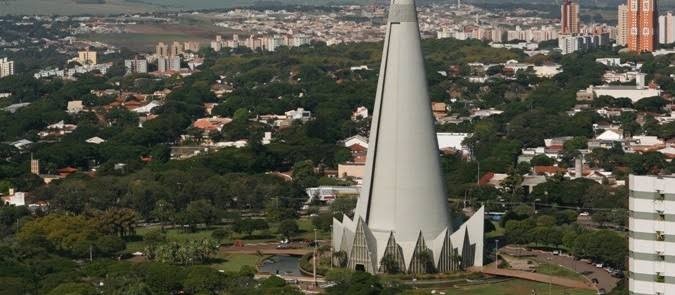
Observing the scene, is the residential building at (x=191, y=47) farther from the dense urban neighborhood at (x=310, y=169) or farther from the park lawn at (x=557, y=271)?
the park lawn at (x=557, y=271)

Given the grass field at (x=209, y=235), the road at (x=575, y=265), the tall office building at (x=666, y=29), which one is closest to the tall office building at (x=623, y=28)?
the tall office building at (x=666, y=29)

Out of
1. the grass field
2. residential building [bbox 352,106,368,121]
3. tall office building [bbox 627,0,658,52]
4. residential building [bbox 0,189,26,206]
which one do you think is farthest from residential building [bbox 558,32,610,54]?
the grass field

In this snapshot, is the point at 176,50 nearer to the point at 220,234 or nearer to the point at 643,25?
the point at 643,25

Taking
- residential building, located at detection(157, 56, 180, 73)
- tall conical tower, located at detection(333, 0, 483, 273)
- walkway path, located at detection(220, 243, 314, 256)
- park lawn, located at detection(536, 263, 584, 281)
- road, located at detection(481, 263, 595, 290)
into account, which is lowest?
residential building, located at detection(157, 56, 180, 73)

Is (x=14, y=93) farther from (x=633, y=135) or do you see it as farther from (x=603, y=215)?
(x=603, y=215)

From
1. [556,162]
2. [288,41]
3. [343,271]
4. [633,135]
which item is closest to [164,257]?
[343,271]

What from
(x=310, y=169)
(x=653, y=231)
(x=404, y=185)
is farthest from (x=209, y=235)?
(x=653, y=231)

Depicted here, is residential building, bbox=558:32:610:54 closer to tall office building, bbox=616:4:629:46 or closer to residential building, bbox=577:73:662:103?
tall office building, bbox=616:4:629:46
